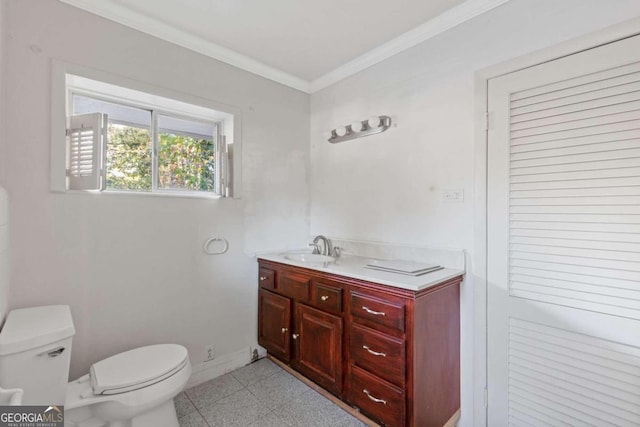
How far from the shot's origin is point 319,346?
1907 mm

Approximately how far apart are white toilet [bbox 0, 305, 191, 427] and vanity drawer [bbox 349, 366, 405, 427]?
953 millimetres

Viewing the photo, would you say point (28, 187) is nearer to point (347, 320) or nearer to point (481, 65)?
point (347, 320)

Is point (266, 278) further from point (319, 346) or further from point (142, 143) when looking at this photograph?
point (142, 143)

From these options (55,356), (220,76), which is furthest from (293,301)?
(220,76)

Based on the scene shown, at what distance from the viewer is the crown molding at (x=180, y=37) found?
1.75 m

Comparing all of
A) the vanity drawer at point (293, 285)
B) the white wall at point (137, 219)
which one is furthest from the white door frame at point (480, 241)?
the white wall at point (137, 219)

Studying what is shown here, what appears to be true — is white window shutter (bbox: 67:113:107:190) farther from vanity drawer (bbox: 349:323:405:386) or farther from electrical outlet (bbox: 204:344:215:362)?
vanity drawer (bbox: 349:323:405:386)

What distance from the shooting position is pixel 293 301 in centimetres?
212

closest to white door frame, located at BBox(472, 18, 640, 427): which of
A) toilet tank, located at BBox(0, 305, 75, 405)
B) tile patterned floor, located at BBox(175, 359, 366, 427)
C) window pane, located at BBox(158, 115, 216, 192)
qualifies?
tile patterned floor, located at BBox(175, 359, 366, 427)

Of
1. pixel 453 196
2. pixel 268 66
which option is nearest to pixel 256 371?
pixel 453 196

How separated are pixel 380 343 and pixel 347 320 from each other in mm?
254

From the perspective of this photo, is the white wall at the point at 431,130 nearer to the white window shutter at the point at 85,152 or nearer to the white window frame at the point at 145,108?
the white window frame at the point at 145,108

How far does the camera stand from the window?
1.77m

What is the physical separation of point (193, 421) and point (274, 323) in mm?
773
